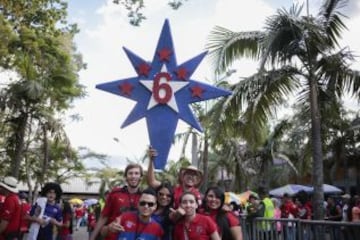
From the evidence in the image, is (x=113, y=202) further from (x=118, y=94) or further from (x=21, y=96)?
(x=21, y=96)

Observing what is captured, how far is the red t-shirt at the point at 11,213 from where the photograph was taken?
7.34m

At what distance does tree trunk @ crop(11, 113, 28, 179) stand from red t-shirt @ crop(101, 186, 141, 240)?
1345cm

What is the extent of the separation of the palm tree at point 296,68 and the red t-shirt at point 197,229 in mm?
6251

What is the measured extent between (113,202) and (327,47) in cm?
754

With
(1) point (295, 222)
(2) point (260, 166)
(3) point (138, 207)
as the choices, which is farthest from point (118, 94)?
(2) point (260, 166)

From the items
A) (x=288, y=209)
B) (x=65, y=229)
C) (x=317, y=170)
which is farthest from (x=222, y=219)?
(x=288, y=209)

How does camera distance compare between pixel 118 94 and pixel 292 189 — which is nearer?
pixel 118 94

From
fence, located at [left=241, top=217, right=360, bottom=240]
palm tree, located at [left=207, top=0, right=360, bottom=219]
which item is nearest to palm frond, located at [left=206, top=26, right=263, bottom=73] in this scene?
palm tree, located at [left=207, top=0, right=360, bottom=219]

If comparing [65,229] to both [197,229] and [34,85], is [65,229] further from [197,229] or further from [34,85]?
[34,85]

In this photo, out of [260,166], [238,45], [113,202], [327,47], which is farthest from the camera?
[260,166]

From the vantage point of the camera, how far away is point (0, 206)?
757cm

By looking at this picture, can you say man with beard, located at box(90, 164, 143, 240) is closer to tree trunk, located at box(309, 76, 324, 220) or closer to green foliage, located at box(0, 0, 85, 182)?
tree trunk, located at box(309, 76, 324, 220)

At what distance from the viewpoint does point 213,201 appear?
4984 millimetres

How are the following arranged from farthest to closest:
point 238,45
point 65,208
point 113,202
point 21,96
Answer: point 21,96, point 238,45, point 65,208, point 113,202
